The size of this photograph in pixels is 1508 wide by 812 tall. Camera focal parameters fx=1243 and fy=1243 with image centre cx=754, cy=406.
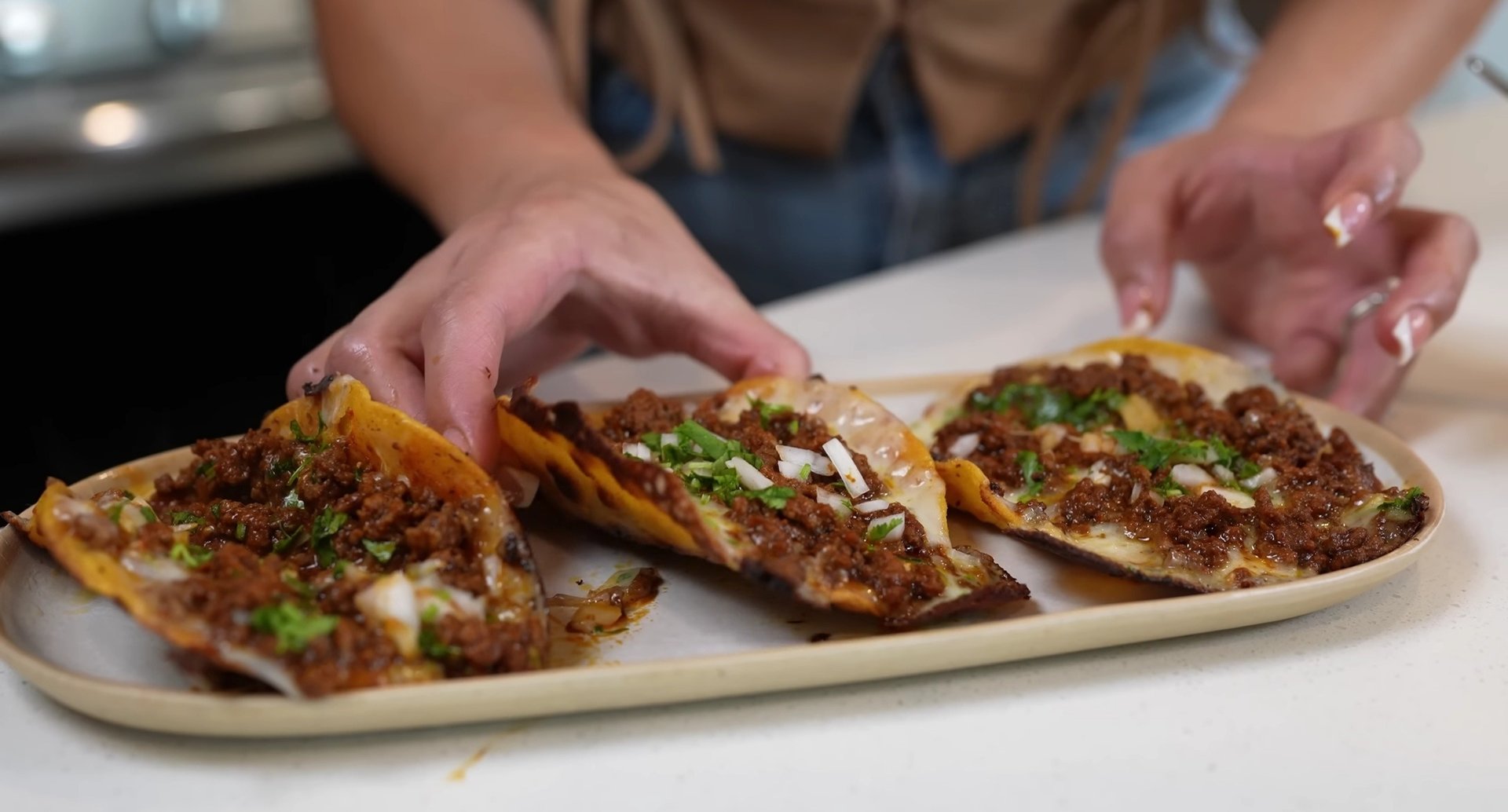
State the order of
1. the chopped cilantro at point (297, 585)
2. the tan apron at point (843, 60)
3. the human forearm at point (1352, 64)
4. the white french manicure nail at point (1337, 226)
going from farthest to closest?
the tan apron at point (843, 60)
the human forearm at point (1352, 64)
the white french manicure nail at point (1337, 226)
the chopped cilantro at point (297, 585)

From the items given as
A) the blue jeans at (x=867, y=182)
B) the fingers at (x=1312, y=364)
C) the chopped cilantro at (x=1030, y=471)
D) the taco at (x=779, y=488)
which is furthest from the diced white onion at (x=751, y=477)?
the blue jeans at (x=867, y=182)

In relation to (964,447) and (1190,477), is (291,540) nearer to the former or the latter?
(964,447)

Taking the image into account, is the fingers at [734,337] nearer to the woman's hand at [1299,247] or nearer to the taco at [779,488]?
the taco at [779,488]

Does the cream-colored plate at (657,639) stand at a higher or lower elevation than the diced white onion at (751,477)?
lower

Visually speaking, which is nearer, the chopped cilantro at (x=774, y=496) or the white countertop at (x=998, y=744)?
the white countertop at (x=998, y=744)

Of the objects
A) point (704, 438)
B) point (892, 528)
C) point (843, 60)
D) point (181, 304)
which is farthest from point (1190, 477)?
point (181, 304)

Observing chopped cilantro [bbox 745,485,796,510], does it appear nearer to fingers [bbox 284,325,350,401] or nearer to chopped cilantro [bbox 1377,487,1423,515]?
fingers [bbox 284,325,350,401]

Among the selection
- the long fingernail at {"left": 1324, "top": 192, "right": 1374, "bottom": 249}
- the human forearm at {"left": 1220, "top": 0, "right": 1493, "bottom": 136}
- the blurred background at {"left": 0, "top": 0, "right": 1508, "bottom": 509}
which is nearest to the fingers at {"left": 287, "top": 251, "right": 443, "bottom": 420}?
the long fingernail at {"left": 1324, "top": 192, "right": 1374, "bottom": 249}

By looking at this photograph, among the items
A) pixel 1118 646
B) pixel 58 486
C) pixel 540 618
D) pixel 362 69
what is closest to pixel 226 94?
pixel 362 69
